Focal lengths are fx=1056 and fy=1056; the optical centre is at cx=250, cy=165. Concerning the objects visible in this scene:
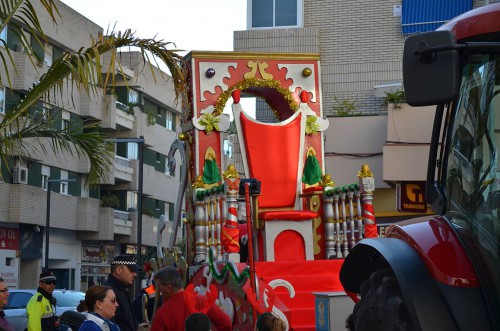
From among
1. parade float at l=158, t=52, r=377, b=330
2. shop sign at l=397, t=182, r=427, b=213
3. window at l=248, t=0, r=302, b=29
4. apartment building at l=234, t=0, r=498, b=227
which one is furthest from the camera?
window at l=248, t=0, r=302, b=29

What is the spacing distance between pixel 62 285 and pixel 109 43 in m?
41.3

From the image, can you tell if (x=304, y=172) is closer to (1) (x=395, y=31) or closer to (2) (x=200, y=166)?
(2) (x=200, y=166)

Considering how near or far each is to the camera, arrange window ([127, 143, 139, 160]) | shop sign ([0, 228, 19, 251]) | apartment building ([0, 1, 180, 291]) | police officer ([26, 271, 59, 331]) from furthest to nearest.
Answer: window ([127, 143, 139, 160]), apartment building ([0, 1, 180, 291]), shop sign ([0, 228, 19, 251]), police officer ([26, 271, 59, 331])

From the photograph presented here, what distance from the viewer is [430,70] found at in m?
4.91

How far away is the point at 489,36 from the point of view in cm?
528

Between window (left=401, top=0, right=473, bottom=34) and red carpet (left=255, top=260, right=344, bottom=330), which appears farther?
window (left=401, top=0, right=473, bottom=34)

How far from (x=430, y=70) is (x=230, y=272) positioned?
7864 millimetres

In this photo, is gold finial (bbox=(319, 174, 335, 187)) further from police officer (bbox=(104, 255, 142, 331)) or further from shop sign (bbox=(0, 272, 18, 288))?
shop sign (bbox=(0, 272, 18, 288))

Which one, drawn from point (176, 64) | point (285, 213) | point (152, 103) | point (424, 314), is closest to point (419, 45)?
point (424, 314)

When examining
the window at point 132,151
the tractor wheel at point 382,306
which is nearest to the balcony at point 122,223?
the window at point 132,151

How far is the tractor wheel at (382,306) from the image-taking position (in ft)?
17.2

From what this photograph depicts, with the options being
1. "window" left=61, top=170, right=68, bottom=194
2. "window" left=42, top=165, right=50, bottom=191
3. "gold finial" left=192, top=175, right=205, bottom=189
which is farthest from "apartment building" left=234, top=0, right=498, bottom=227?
"window" left=61, top=170, right=68, bottom=194

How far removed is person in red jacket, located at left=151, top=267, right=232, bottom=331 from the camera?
8.02 metres

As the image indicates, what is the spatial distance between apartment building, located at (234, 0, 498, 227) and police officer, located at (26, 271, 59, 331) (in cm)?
1180
